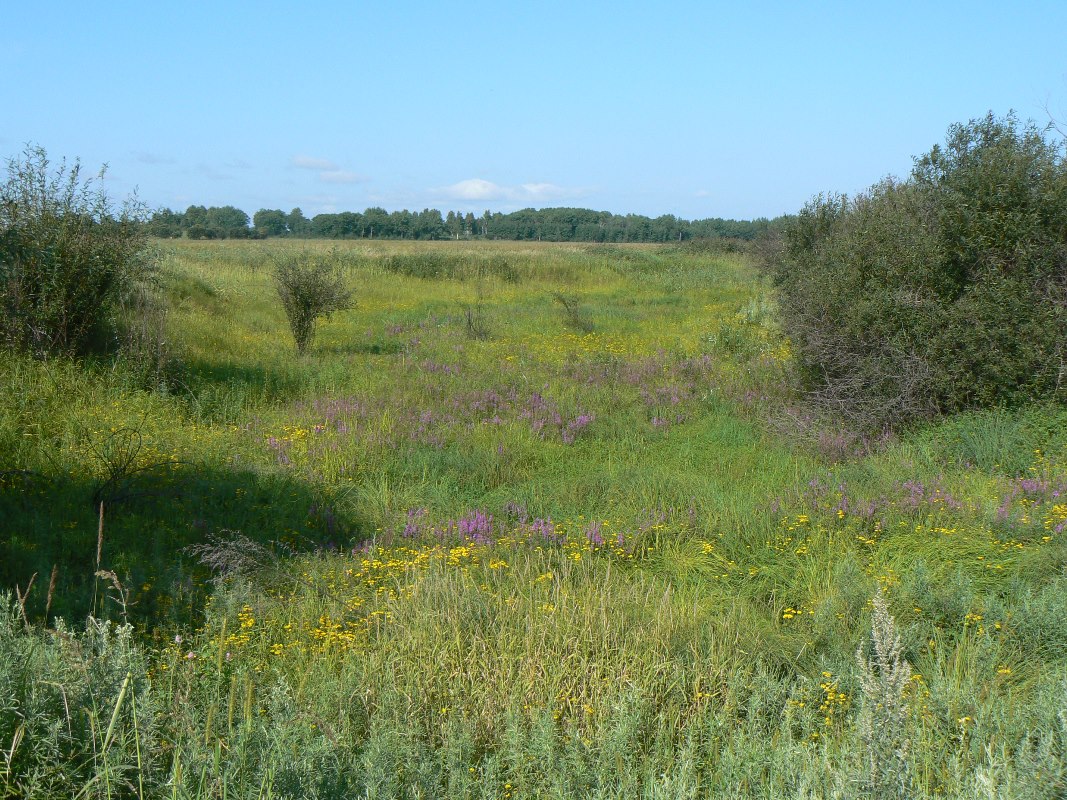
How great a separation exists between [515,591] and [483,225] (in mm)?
109595

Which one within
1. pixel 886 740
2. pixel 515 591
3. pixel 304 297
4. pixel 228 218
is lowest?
pixel 515 591

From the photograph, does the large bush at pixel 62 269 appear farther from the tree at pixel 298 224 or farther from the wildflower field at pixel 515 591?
the tree at pixel 298 224

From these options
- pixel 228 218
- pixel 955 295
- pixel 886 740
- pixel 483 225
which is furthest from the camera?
pixel 483 225

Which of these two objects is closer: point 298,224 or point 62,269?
point 62,269

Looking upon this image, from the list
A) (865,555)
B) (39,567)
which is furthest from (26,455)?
(865,555)

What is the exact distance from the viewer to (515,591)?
4992 mm

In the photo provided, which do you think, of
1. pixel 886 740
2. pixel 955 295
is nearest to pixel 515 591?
pixel 886 740

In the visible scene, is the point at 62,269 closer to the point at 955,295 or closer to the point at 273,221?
the point at 955,295

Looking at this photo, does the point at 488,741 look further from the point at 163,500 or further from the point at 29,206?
the point at 29,206

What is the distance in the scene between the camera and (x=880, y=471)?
738 cm

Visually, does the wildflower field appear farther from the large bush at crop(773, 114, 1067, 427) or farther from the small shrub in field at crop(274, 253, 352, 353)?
the small shrub in field at crop(274, 253, 352, 353)

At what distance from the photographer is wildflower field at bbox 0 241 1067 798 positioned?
2832 mm

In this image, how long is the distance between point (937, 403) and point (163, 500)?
813 centimetres

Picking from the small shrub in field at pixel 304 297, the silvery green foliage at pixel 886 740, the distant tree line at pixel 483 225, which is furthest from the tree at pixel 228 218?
the silvery green foliage at pixel 886 740
